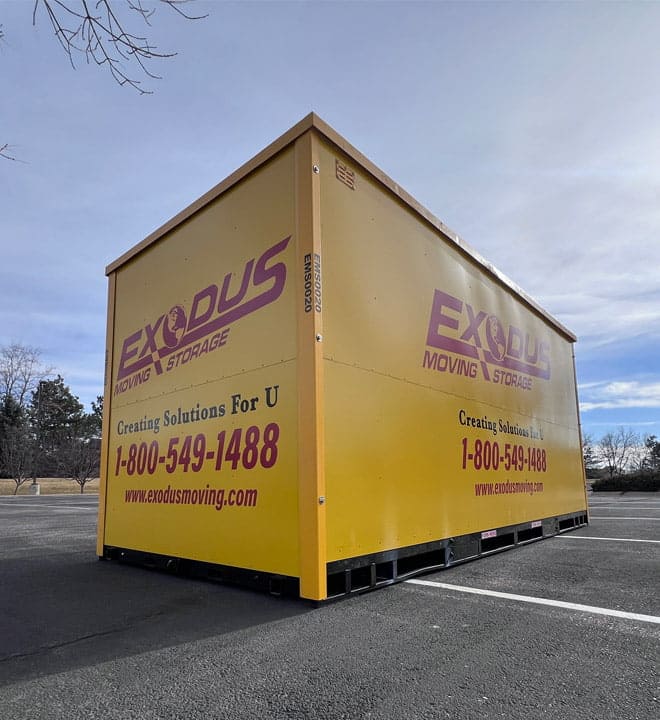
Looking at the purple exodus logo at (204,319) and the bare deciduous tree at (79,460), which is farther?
the bare deciduous tree at (79,460)

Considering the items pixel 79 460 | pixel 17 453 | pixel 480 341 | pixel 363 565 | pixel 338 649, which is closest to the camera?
pixel 338 649

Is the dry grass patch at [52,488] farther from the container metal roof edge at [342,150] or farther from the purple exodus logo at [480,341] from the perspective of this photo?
the purple exodus logo at [480,341]

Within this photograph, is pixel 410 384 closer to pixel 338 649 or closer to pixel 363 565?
pixel 363 565

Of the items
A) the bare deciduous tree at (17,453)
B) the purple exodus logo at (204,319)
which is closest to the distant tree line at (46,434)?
the bare deciduous tree at (17,453)

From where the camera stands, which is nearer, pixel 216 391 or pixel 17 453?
pixel 216 391

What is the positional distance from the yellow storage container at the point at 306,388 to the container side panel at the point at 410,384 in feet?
0.07

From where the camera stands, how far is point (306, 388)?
3668 millimetres

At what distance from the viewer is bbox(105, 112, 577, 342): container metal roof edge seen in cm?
409

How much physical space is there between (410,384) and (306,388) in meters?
1.36

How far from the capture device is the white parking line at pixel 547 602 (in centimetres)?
325

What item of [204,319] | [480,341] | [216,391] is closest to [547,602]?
[216,391]

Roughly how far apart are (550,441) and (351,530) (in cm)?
539

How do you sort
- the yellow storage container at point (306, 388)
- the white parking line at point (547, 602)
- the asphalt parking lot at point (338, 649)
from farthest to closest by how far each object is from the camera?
the yellow storage container at point (306, 388) → the white parking line at point (547, 602) → the asphalt parking lot at point (338, 649)

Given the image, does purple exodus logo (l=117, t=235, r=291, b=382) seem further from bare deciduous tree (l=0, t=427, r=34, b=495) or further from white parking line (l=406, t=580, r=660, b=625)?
bare deciduous tree (l=0, t=427, r=34, b=495)
